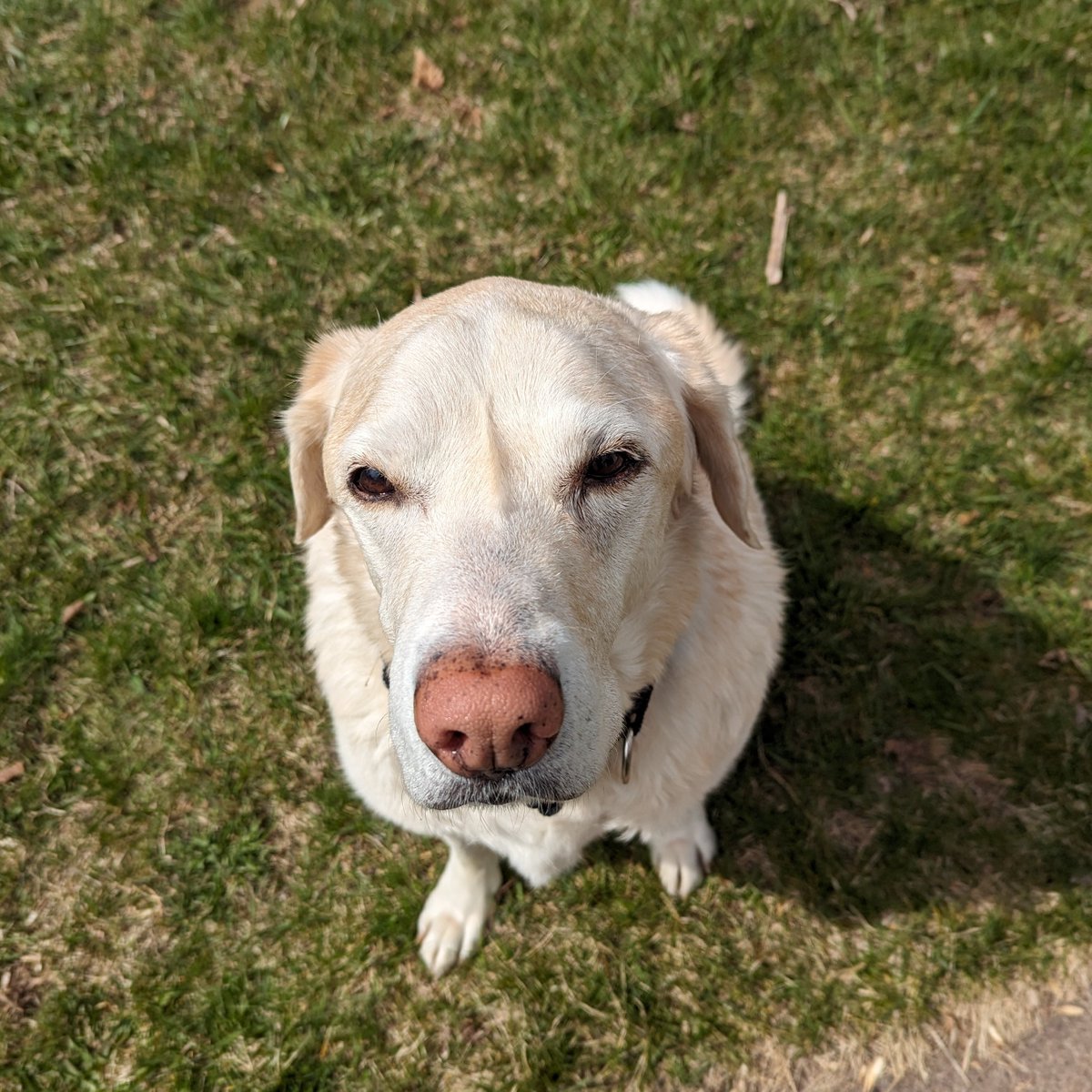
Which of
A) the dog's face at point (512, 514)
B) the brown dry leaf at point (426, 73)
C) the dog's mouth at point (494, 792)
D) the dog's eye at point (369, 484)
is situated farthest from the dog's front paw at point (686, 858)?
the brown dry leaf at point (426, 73)

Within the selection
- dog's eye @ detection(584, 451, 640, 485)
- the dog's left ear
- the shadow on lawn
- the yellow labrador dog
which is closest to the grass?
the shadow on lawn

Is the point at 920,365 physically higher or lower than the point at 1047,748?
higher

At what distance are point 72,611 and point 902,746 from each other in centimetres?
363

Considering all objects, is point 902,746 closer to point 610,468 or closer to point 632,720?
point 632,720

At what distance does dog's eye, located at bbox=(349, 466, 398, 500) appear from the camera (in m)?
2.24

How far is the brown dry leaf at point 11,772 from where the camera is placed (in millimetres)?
3797

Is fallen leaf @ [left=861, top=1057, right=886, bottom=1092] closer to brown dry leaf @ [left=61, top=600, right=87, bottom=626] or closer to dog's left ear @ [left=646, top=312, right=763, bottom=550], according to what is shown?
dog's left ear @ [left=646, top=312, right=763, bottom=550]

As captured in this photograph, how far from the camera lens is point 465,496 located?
2090 mm

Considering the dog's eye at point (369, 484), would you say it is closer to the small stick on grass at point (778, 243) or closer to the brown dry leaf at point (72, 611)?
the brown dry leaf at point (72, 611)

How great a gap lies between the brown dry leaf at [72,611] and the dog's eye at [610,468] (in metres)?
2.84

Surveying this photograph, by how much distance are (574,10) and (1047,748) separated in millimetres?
4137

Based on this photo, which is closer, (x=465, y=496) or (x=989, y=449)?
(x=465, y=496)

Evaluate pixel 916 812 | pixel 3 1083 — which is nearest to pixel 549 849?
pixel 916 812

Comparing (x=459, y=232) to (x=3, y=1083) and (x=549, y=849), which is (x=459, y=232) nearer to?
(x=549, y=849)
